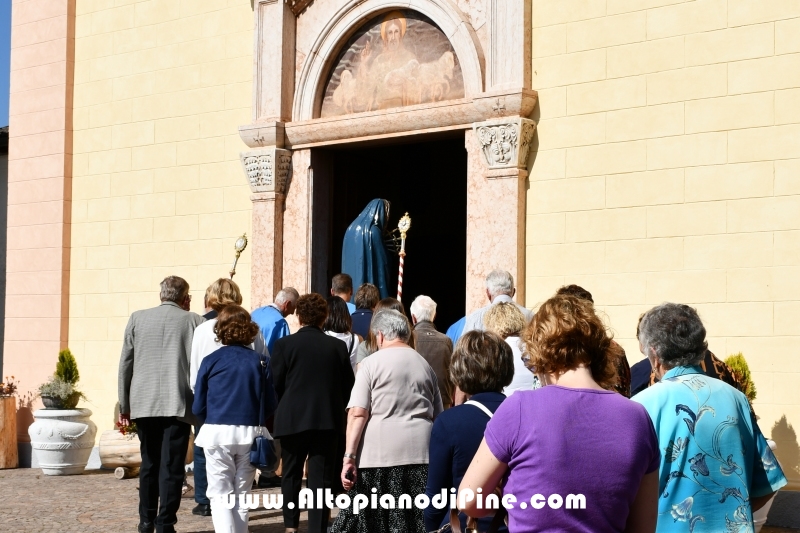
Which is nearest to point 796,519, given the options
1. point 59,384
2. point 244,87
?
point 244,87

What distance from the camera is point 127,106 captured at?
482 inches

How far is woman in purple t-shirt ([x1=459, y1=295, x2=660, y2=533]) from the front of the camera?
303 cm

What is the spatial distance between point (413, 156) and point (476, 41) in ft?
15.4

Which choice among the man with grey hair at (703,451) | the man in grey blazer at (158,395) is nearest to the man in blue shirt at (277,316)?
the man in grey blazer at (158,395)

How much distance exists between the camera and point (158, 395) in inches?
294

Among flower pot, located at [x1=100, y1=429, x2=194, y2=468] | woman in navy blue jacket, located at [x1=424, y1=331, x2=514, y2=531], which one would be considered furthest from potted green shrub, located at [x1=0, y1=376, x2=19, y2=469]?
woman in navy blue jacket, located at [x1=424, y1=331, x2=514, y2=531]

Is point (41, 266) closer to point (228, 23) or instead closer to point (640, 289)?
point (228, 23)

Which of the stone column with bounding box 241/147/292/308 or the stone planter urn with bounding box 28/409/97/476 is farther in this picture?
the stone planter urn with bounding box 28/409/97/476

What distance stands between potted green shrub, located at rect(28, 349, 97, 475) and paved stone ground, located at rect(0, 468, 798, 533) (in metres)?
0.17

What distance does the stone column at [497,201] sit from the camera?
9266 mm

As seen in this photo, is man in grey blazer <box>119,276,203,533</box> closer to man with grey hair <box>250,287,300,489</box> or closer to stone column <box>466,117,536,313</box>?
man with grey hair <box>250,287,300,489</box>

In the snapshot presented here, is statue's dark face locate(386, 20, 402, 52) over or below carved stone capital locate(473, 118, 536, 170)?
over

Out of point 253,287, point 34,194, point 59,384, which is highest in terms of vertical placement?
point 34,194

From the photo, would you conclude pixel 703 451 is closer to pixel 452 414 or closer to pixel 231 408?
pixel 452 414
